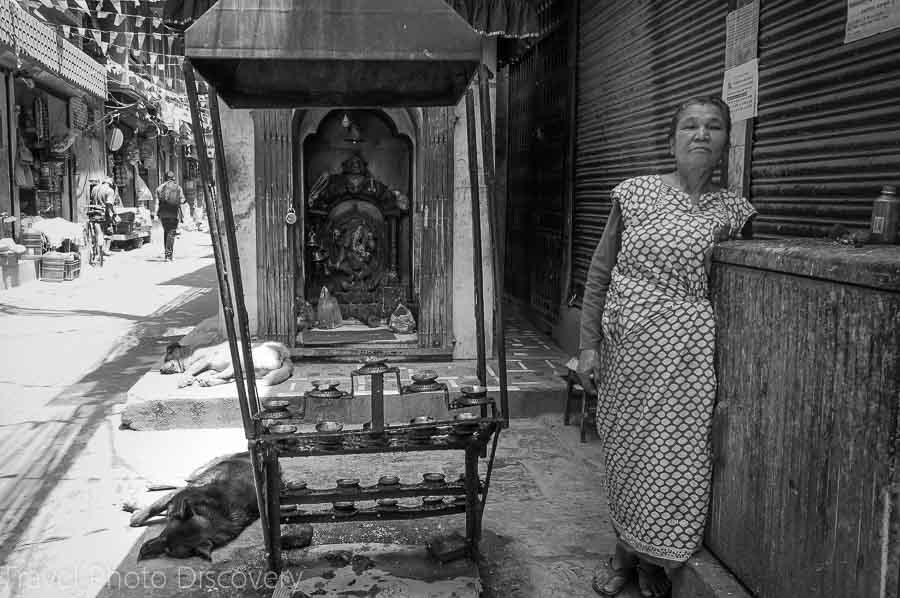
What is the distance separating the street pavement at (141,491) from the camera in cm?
377

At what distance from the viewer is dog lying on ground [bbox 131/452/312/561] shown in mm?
3949

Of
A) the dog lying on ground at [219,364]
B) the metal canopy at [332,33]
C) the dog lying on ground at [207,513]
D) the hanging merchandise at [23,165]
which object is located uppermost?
the hanging merchandise at [23,165]

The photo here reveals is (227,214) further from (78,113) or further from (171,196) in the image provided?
(78,113)

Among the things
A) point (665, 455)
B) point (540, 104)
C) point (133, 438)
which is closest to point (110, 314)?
point (133, 438)

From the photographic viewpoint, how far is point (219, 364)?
263 inches

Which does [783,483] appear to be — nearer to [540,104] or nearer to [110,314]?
[540,104]

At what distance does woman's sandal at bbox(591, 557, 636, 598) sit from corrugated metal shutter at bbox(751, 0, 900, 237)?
1909 mm

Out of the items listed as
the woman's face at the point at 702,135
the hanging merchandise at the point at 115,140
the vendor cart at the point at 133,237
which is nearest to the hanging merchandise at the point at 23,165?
the vendor cart at the point at 133,237

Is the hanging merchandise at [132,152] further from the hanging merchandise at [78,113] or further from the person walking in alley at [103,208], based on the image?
the hanging merchandise at [78,113]

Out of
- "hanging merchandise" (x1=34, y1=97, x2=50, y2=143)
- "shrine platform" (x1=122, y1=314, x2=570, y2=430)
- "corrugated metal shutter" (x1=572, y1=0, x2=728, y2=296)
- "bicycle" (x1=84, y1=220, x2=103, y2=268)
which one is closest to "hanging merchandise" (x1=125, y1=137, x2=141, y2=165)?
"bicycle" (x1=84, y1=220, x2=103, y2=268)

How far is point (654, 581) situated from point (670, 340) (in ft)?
3.97

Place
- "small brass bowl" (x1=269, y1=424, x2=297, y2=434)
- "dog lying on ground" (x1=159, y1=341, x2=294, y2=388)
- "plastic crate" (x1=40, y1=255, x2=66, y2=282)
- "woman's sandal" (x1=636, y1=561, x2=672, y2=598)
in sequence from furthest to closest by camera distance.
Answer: "plastic crate" (x1=40, y1=255, x2=66, y2=282)
"dog lying on ground" (x1=159, y1=341, x2=294, y2=388)
"woman's sandal" (x1=636, y1=561, x2=672, y2=598)
"small brass bowl" (x1=269, y1=424, x2=297, y2=434)

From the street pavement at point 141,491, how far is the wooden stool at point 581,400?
0.11 metres

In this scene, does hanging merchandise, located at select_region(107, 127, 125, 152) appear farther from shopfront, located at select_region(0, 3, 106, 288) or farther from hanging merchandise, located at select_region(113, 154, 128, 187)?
shopfront, located at select_region(0, 3, 106, 288)
